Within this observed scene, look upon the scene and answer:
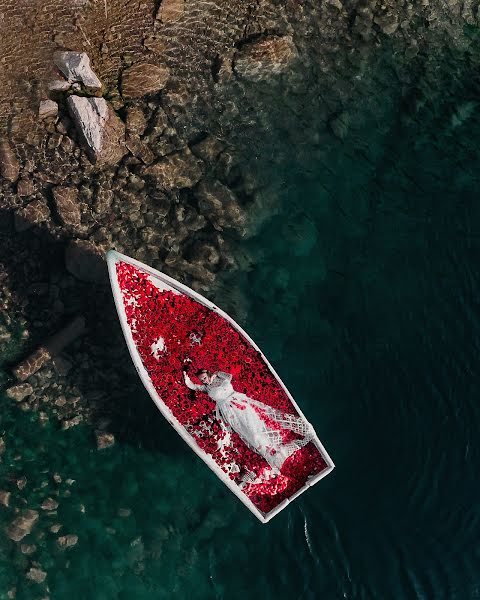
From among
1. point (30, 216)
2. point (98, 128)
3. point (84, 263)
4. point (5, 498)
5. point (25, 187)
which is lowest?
point (5, 498)

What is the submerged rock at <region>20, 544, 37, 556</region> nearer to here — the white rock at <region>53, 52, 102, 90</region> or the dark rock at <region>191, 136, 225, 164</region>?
the dark rock at <region>191, 136, 225, 164</region>

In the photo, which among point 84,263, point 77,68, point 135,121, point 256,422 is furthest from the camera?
point 135,121

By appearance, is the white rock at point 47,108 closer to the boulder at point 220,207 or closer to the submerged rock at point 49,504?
the boulder at point 220,207

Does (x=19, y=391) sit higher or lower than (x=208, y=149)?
lower

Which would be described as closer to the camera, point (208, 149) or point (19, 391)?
point (19, 391)

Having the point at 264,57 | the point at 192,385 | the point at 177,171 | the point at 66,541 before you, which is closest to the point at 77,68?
the point at 177,171

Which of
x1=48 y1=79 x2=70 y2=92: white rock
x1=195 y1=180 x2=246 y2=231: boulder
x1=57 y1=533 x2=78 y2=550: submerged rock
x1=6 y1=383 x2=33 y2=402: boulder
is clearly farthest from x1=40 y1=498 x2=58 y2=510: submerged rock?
x1=48 y1=79 x2=70 y2=92: white rock

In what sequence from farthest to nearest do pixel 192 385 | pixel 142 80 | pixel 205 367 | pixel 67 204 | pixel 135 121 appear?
pixel 142 80, pixel 135 121, pixel 67 204, pixel 205 367, pixel 192 385

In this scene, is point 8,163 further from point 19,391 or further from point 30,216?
point 19,391
